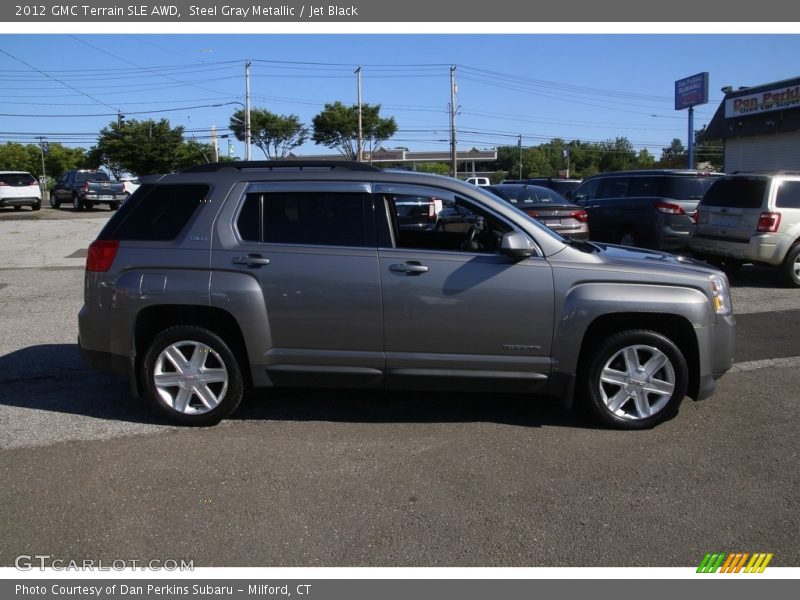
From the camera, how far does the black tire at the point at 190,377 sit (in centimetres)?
523

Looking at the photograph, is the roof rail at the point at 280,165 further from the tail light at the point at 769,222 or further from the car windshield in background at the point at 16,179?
the car windshield in background at the point at 16,179

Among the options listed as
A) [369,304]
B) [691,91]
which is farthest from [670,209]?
[691,91]

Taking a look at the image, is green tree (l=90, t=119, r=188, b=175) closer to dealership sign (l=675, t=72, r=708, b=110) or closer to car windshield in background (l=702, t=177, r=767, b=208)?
dealership sign (l=675, t=72, r=708, b=110)

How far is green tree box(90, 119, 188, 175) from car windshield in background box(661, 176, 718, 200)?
170 feet

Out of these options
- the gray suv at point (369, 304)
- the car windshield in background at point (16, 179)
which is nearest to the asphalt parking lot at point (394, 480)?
the gray suv at point (369, 304)

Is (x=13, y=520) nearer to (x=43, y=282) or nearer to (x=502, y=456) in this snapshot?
(x=502, y=456)

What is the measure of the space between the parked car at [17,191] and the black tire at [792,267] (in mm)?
30425

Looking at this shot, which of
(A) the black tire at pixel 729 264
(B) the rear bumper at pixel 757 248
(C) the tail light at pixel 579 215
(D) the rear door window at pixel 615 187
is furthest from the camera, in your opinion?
(D) the rear door window at pixel 615 187

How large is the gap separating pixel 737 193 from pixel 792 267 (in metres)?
1.46

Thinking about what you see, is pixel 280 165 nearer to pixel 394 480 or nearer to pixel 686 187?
pixel 394 480

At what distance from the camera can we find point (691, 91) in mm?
42375

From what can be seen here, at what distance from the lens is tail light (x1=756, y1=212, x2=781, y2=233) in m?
11.1

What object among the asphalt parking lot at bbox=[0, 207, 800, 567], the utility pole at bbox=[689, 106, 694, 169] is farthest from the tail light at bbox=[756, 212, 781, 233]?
the utility pole at bbox=[689, 106, 694, 169]

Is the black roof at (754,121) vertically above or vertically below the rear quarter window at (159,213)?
above
